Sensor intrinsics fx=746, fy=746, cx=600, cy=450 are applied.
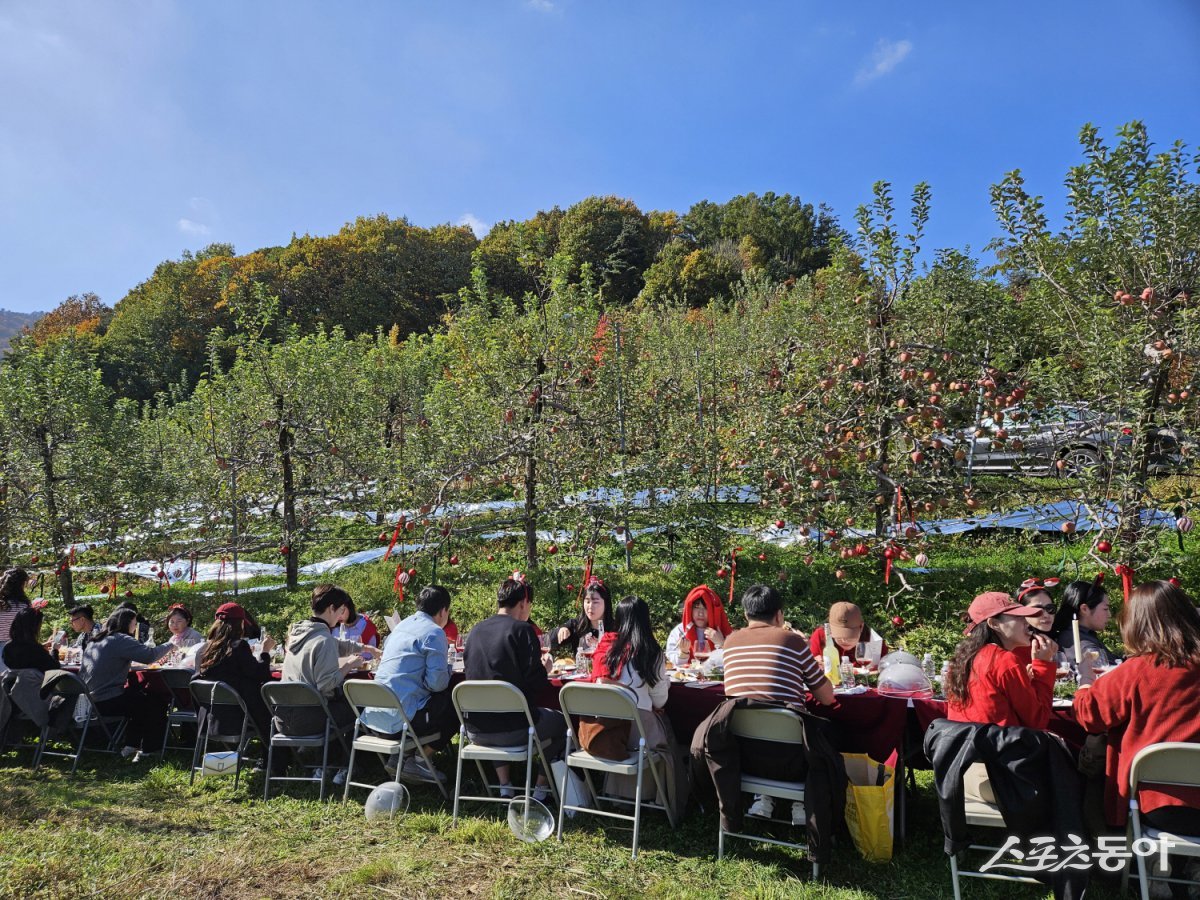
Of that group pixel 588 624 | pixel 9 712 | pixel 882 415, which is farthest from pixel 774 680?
pixel 9 712

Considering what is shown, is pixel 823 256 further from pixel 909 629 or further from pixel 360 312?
pixel 909 629

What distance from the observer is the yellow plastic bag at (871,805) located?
340 centimetres

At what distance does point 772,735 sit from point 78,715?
519 cm

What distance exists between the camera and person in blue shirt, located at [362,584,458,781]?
4465 millimetres

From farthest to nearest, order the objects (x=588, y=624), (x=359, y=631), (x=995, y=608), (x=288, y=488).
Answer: (x=288, y=488) < (x=359, y=631) < (x=588, y=624) < (x=995, y=608)

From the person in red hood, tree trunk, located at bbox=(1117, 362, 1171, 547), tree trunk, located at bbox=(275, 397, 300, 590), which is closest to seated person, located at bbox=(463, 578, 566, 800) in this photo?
the person in red hood

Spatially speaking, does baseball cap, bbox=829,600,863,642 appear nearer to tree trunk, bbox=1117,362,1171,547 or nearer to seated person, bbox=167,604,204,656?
tree trunk, bbox=1117,362,1171,547

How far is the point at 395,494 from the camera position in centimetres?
1009

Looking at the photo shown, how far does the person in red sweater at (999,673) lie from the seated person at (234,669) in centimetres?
411

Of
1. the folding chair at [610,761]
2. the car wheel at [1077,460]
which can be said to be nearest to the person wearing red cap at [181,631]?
the folding chair at [610,761]

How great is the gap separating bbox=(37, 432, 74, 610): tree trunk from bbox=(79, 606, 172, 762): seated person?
5.93 metres

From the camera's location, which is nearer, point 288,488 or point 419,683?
point 419,683

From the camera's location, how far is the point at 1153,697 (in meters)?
2.79

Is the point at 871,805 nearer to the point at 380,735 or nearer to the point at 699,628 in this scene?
the point at 699,628
